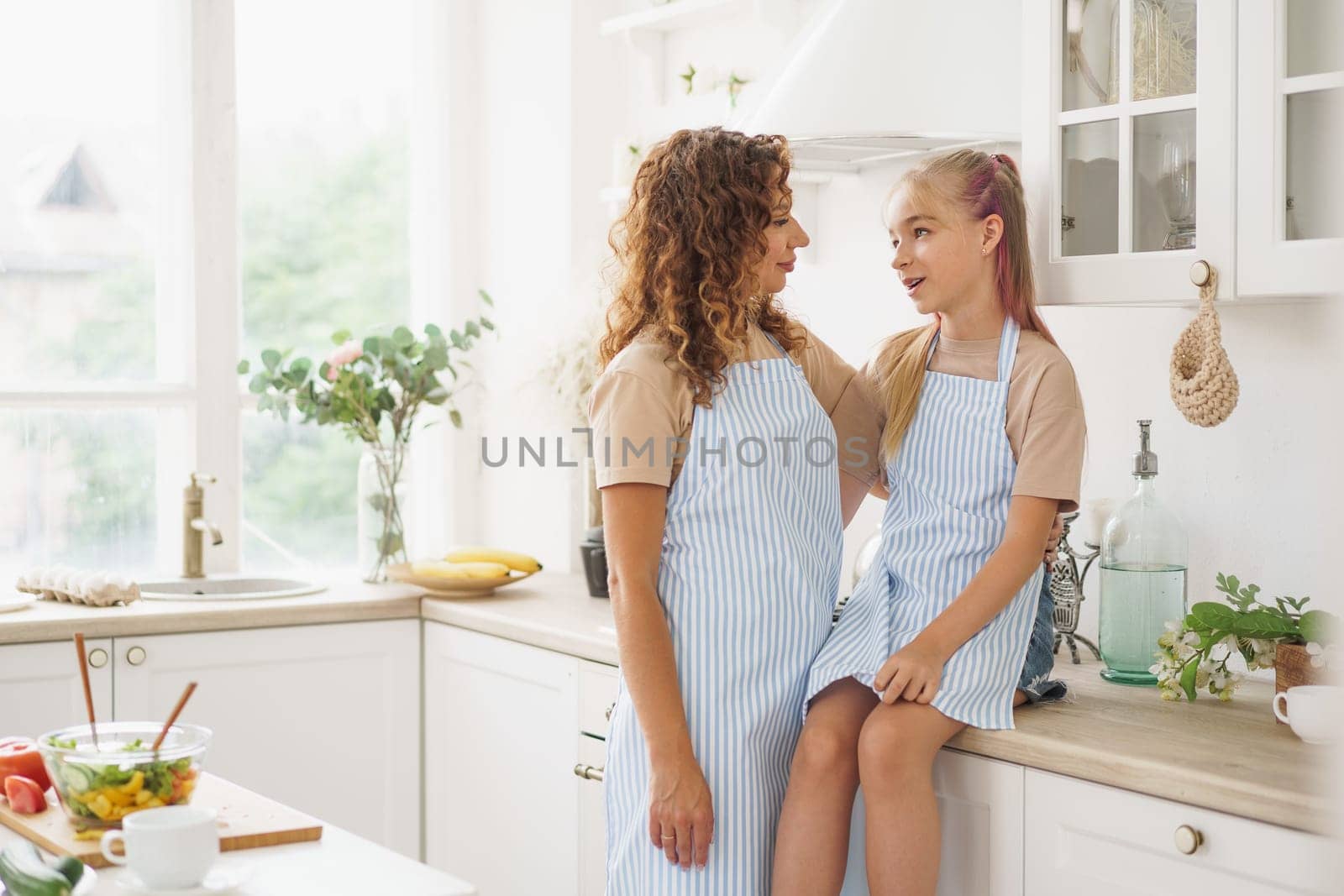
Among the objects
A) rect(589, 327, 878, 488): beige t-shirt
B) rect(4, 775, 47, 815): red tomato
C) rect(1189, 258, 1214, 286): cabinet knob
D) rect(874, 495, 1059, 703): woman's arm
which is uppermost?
rect(1189, 258, 1214, 286): cabinet knob

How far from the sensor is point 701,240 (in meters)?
1.69

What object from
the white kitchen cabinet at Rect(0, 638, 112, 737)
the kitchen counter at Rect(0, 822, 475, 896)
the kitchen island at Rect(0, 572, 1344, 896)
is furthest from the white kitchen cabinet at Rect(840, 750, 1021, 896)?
the white kitchen cabinet at Rect(0, 638, 112, 737)

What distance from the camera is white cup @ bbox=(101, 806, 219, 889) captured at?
1.23 metres

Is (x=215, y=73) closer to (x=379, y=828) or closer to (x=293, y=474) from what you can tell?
(x=293, y=474)

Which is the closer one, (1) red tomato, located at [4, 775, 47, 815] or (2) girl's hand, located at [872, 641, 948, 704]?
(1) red tomato, located at [4, 775, 47, 815]

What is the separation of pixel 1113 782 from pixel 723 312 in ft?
2.28

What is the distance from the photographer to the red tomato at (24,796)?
1.48m

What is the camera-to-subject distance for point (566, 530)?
3270 millimetres

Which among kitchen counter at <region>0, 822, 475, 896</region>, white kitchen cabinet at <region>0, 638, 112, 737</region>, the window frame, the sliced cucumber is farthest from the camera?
the window frame

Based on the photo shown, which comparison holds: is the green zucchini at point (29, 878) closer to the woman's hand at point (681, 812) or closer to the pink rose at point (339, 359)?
the woman's hand at point (681, 812)

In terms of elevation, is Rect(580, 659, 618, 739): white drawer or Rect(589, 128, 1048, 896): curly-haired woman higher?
Rect(589, 128, 1048, 896): curly-haired woman

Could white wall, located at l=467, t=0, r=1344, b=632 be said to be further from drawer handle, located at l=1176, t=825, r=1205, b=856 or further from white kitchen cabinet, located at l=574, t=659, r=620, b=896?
white kitchen cabinet, located at l=574, t=659, r=620, b=896

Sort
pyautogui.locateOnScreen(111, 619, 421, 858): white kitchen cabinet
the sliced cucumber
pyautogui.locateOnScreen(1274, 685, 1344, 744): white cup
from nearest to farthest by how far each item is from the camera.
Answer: the sliced cucumber → pyautogui.locateOnScreen(1274, 685, 1344, 744): white cup → pyautogui.locateOnScreen(111, 619, 421, 858): white kitchen cabinet

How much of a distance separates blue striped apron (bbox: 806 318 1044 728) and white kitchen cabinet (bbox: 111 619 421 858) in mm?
1349
